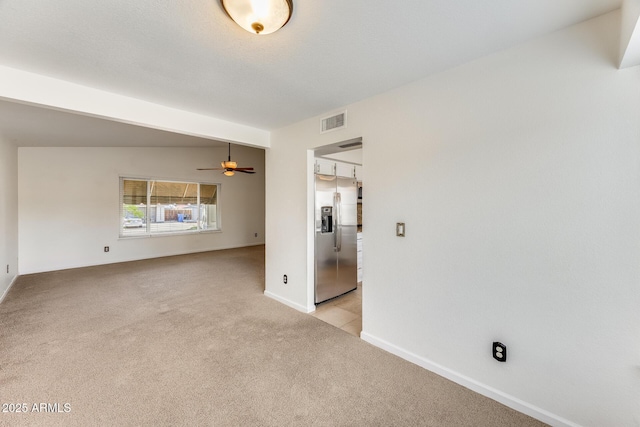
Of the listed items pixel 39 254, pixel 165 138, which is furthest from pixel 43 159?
Result: pixel 165 138

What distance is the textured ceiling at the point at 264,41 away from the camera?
4.57 feet

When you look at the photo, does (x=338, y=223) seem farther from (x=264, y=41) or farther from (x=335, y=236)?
(x=264, y=41)

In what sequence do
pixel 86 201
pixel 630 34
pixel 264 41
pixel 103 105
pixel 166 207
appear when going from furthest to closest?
pixel 166 207 < pixel 86 201 < pixel 103 105 < pixel 264 41 < pixel 630 34

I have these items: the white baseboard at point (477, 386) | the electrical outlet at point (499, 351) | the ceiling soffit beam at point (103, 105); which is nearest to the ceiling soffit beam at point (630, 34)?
the electrical outlet at point (499, 351)

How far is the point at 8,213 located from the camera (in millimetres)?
4219

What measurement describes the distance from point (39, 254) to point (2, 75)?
195 inches

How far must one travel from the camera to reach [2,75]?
6.43 feet

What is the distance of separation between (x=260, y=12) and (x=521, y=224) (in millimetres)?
2013

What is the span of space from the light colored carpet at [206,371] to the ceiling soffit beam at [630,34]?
2179mm

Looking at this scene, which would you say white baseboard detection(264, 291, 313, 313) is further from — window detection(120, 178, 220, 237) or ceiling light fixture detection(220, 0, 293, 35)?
window detection(120, 178, 220, 237)

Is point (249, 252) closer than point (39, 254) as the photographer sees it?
No

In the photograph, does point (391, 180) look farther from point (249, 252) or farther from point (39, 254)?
point (39, 254)

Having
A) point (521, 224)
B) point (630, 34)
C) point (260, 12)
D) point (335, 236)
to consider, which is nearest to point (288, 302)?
point (335, 236)

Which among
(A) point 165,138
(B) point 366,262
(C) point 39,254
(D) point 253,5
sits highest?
(A) point 165,138
